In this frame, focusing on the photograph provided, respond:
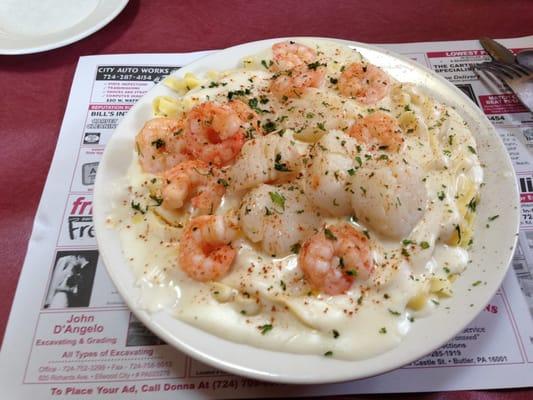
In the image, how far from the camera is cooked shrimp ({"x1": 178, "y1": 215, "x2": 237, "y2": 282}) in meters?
1.06

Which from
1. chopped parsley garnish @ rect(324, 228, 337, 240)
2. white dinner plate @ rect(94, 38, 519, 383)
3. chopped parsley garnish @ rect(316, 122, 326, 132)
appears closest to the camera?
white dinner plate @ rect(94, 38, 519, 383)

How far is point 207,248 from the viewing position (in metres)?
1.10

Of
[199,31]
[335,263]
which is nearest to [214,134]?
[335,263]

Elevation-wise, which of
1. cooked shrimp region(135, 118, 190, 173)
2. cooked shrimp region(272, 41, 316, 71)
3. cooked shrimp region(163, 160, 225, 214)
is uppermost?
cooked shrimp region(272, 41, 316, 71)

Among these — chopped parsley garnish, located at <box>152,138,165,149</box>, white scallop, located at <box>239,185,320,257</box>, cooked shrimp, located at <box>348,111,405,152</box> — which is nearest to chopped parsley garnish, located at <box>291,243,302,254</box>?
white scallop, located at <box>239,185,320,257</box>

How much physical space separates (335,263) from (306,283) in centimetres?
9

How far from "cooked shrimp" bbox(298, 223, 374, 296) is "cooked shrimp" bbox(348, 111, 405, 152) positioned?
337mm

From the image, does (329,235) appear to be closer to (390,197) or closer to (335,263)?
(335,263)

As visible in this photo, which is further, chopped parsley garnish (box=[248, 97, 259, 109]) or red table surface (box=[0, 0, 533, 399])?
red table surface (box=[0, 0, 533, 399])

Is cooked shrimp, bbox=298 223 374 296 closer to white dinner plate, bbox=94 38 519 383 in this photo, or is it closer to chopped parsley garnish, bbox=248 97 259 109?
white dinner plate, bbox=94 38 519 383

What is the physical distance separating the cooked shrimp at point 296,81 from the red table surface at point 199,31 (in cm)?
67

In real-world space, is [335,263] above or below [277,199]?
below

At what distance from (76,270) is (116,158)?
0.37 metres

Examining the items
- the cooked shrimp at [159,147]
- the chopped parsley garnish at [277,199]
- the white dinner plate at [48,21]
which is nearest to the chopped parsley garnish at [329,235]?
the chopped parsley garnish at [277,199]
